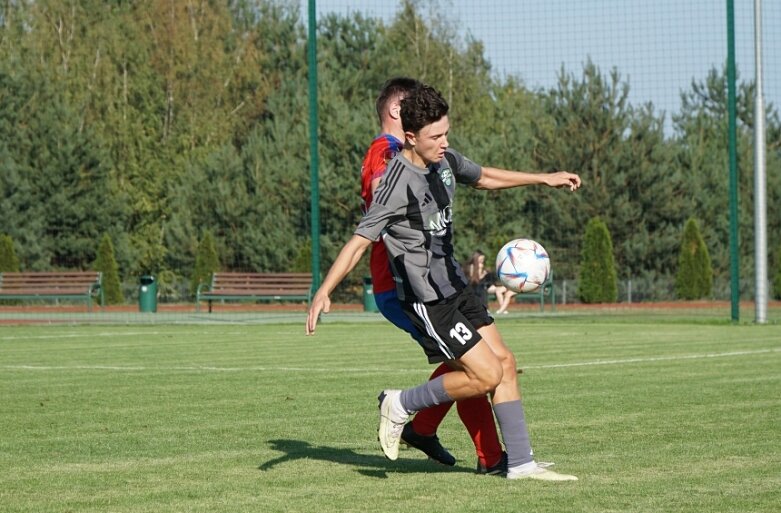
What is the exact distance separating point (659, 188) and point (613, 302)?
4723 millimetres

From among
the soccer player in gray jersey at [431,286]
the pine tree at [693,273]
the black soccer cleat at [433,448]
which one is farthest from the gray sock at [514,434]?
the pine tree at [693,273]

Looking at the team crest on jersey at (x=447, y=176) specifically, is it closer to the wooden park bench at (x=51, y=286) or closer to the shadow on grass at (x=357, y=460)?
the shadow on grass at (x=357, y=460)

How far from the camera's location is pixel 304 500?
559 cm

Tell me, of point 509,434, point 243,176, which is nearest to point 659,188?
point 243,176

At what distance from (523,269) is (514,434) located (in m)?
1.77

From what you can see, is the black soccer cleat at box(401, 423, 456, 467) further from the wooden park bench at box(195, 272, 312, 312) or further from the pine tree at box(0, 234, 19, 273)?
the pine tree at box(0, 234, 19, 273)

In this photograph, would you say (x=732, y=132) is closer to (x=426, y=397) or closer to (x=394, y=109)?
(x=394, y=109)

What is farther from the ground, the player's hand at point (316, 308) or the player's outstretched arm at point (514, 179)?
the player's outstretched arm at point (514, 179)

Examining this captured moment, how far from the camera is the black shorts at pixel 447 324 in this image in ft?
20.8

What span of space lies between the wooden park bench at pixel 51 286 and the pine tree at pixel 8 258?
246cm

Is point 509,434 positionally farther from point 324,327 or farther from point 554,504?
point 324,327

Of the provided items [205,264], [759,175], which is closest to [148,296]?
[205,264]

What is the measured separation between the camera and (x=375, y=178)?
686 centimetres

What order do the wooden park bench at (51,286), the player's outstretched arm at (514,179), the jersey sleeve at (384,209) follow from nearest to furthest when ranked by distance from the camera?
the jersey sleeve at (384,209) < the player's outstretched arm at (514,179) < the wooden park bench at (51,286)
